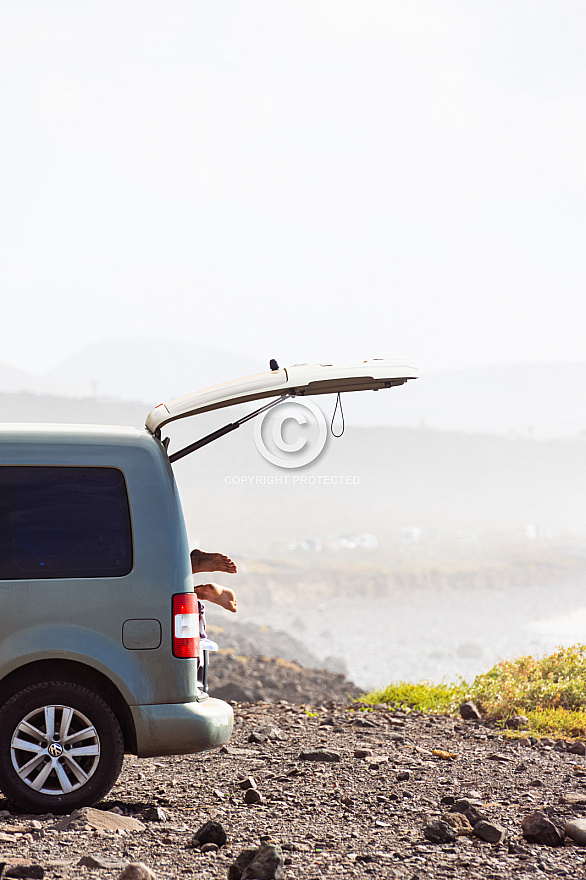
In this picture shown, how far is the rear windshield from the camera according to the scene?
5066mm

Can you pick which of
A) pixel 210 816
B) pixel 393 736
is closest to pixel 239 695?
pixel 393 736

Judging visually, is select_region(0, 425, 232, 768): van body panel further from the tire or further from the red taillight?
the tire

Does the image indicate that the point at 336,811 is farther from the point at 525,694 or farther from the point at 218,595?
the point at 525,694

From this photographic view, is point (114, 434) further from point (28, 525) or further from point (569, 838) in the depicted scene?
point (569, 838)

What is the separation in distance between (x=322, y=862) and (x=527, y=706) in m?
5.52

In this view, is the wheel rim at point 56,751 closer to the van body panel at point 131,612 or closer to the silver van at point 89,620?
the silver van at point 89,620

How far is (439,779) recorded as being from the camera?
20.8 feet

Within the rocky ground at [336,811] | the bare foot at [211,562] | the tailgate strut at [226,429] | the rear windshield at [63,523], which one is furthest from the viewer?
the bare foot at [211,562]

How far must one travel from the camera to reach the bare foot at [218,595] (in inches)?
246

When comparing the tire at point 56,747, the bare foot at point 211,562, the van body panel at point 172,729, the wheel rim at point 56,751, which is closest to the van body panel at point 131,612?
the van body panel at point 172,729

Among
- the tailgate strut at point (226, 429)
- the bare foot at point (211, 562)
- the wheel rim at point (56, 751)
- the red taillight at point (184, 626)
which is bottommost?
the wheel rim at point (56, 751)

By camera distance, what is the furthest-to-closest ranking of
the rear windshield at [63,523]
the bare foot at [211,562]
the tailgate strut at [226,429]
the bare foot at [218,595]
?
the bare foot at [218,595]
the bare foot at [211,562]
the tailgate strut at [226,429]
the rear windshield at [63,523]

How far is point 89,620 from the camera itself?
5.01 m

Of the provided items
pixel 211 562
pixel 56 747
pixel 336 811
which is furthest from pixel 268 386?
pixel 336 811
